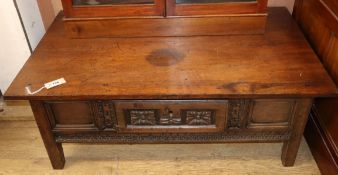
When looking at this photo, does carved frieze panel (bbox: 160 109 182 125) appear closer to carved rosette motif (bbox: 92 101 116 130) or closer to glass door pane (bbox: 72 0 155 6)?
carved rosette motif (bbox: 92 101 116 130)

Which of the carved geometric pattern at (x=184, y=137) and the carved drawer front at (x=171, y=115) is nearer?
the carved drawer front at (x=171, y=115)

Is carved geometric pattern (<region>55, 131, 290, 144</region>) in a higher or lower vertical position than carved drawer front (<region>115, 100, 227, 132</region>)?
lower

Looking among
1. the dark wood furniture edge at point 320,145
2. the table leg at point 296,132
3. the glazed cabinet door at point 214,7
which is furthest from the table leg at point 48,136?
→ the dark wood furniture edge at point 320,145

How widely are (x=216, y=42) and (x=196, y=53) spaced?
0.12 meters

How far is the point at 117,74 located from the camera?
47.8 inches

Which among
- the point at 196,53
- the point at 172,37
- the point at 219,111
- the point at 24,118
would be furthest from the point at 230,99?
the point at 24,118

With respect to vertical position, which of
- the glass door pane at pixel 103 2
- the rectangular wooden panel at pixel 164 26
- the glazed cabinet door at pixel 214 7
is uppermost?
the glass door pane at pixel 103 2

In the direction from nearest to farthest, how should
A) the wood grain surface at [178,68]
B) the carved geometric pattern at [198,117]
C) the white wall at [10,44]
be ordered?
the wood grain surface at [178,68] < the carved geometric pattern at [198,117] < the white wall at [10,44]

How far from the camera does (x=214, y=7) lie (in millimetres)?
1354

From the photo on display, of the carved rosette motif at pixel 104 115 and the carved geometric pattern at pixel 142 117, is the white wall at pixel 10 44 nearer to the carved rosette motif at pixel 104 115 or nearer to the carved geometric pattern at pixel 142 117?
the carved rosette motif at pixel 104 115

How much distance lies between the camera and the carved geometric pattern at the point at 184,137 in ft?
4.37

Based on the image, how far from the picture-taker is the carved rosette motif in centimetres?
122

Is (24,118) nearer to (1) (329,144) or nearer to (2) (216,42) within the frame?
(2) (216,42)

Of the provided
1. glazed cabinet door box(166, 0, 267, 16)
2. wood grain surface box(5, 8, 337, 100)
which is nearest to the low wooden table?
wood grain surface box(5, 8, 337, 100)
